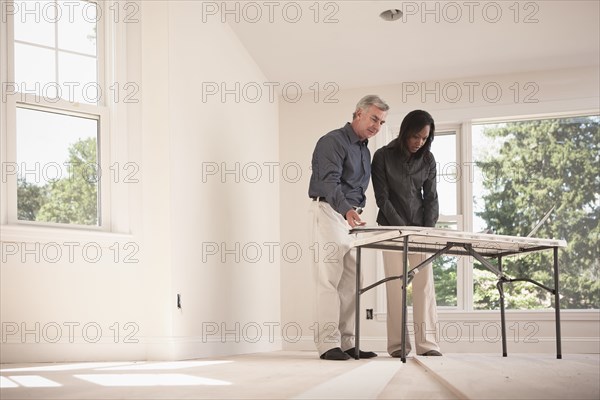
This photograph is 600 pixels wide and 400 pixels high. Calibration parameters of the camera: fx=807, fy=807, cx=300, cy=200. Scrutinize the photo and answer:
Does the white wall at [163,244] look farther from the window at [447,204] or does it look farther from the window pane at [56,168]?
the window at [447,204]

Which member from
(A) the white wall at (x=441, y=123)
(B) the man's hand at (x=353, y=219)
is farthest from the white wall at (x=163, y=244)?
(B) the man's hand at (x=353, y=219)

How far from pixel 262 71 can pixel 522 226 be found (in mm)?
2155

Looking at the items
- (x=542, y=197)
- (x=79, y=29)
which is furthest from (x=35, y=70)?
(x=542, y=197)

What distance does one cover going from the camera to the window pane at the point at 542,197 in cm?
548

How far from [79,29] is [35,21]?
282mm

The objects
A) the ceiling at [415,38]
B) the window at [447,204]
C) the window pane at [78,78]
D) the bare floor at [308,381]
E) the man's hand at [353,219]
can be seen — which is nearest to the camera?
the bare floor at [308,381]

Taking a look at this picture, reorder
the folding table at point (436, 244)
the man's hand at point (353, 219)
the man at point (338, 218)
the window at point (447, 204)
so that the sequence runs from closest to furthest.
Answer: the folding table at point (436, 244)
the man's hand at point (353, 219)
the man at point (338, 218)
the window at point (447, 204)

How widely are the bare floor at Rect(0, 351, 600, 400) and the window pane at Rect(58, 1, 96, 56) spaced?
1732 millimetres

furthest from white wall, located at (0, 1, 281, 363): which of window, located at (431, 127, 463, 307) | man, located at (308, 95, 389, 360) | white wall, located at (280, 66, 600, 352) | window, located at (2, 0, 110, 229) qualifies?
window, located at (431, 127, 463, 307)

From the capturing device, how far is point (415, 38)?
17.8 feet

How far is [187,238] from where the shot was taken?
4574 millimetres

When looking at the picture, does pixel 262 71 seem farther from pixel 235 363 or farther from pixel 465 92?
pixel 235 363

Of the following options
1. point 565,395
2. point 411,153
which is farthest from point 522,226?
point 565,395

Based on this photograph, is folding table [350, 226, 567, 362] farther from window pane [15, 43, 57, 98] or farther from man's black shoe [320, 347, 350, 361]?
window pane [15, 43, 57, 98]
